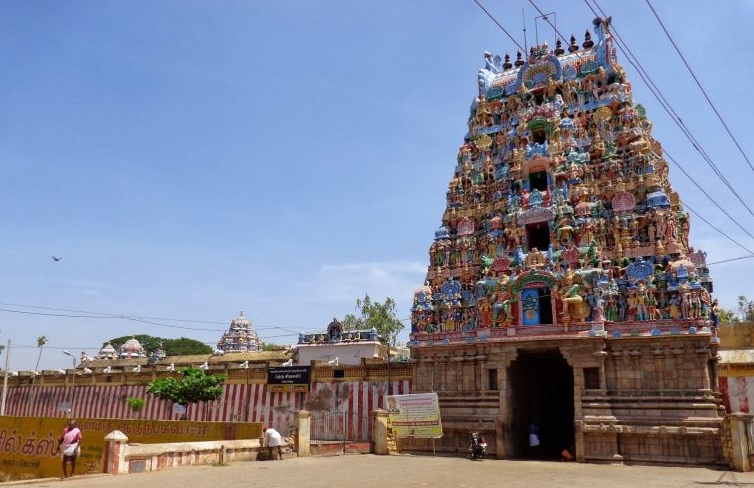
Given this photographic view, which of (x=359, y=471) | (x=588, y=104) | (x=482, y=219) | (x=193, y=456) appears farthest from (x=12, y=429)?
(x=588, y=104)

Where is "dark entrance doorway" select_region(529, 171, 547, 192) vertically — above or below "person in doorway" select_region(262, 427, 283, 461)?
above

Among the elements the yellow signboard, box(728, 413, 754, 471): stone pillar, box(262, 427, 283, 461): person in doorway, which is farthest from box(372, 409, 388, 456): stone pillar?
box(728, 413, 754, 471): stone pillar

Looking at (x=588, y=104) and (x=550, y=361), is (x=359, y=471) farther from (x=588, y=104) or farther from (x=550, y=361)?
(x=588, y=104)

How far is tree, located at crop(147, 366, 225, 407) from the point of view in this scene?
1289 inches

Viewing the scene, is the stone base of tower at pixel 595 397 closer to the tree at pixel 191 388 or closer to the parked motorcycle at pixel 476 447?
the parked motorcycle at pixel 476 447

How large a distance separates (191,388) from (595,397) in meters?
20.8

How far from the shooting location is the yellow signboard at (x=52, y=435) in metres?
22.3

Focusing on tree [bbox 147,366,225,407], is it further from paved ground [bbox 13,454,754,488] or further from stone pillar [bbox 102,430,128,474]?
stone pillar [bbox 102,430,128,474]

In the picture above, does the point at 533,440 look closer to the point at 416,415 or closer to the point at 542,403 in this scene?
the point at 416,415

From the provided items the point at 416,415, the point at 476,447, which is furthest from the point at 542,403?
the point at 416,415

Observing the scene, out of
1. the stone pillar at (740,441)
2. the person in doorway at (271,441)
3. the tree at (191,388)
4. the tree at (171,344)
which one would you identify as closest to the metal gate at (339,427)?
the tree at (191,388)

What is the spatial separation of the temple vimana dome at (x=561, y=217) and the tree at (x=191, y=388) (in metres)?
12.4

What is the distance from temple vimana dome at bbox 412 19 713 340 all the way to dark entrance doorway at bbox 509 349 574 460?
8.63ft

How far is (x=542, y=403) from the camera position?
29172 millimetres
